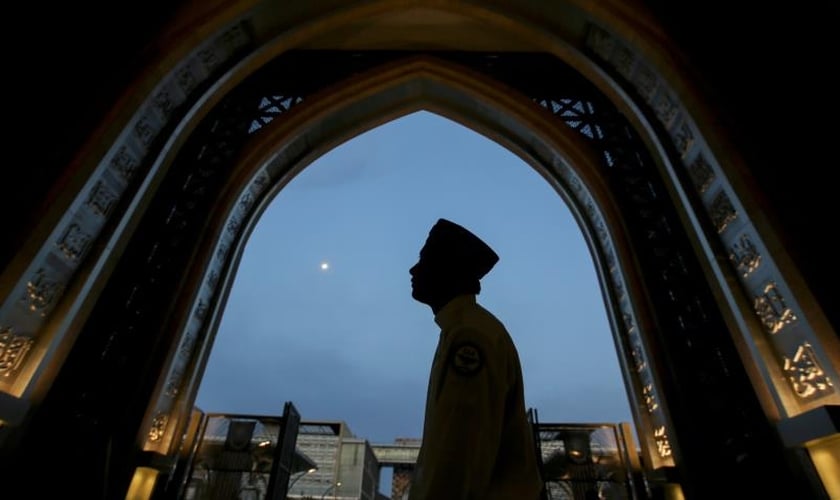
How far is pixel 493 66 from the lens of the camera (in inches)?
383

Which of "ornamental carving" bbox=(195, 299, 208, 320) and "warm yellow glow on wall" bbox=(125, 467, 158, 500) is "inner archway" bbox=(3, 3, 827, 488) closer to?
"ornamental carving" bbox=(195, 299, 208, 320)

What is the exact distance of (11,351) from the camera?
408 centimetres

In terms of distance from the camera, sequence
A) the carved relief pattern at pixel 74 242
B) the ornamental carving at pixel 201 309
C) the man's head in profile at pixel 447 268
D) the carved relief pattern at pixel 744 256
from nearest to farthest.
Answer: the man's head in profile at pixel 447 268
the carved relief pattern at pixel 744 256
the carved relief pattern at pixel 74 242
the ornamental carving at pixel 201 309

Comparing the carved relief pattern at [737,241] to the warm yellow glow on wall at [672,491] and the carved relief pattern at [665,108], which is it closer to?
the carved relief pattern at [665,108]

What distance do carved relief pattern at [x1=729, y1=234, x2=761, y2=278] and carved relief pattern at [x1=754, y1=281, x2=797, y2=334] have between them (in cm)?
29

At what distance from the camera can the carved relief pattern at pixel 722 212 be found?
4.73 meters

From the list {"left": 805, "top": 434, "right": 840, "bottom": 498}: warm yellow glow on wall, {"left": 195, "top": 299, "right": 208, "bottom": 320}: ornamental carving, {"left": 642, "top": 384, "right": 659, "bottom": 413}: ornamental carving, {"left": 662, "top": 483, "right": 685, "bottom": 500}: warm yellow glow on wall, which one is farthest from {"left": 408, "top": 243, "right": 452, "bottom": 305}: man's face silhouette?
{"left": 195, "top": 299, "right": 208, "bottom": 320}: ornamental carving

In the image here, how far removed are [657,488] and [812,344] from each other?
3486mm

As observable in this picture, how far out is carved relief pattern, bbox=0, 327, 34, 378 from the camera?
3.98 meters

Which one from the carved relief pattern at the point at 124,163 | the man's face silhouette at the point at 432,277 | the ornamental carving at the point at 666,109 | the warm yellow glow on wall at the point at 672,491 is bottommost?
the warm yellow glow on wall at the point at 672,491

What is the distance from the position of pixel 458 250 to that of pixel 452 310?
256mm

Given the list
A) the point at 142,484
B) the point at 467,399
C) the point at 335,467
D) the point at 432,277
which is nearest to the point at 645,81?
the point at 432,277

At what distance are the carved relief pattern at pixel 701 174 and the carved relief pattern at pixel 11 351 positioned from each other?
26.4 feet

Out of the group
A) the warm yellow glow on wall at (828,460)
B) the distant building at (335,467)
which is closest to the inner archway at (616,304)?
the warm yellow glow on wall at (828,460)
